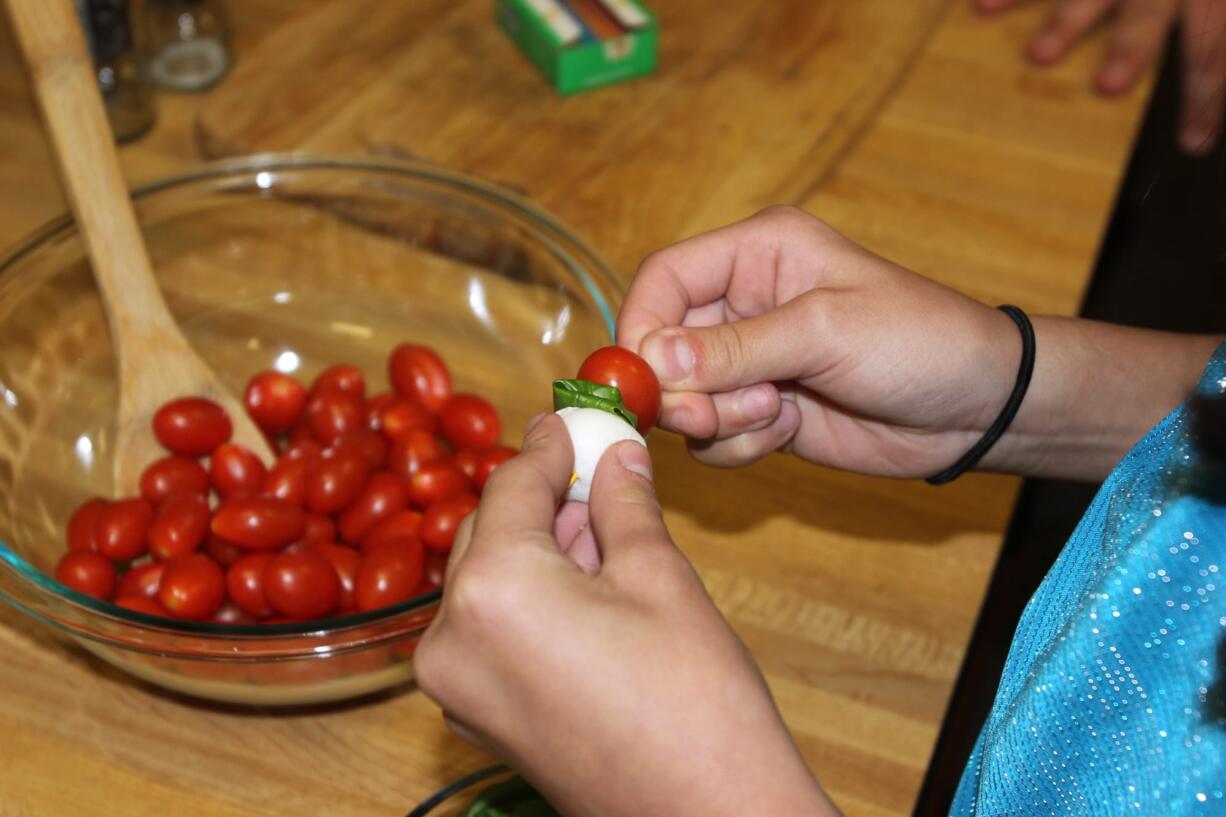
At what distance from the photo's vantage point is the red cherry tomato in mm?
1028

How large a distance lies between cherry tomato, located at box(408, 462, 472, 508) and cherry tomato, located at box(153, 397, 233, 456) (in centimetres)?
18

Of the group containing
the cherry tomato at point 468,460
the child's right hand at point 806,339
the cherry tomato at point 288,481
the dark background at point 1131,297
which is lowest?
the dark background at point 1131,297

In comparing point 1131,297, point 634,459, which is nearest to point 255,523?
point 634,459

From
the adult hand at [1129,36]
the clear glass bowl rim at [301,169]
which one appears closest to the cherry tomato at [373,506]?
the clear glass bowl rim at [301,169]

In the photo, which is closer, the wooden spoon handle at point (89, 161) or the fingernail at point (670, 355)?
the fingernail at point (670, 355)

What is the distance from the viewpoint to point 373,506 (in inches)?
43.5

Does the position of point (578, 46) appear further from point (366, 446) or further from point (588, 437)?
point (588, 437)

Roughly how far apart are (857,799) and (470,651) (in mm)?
387

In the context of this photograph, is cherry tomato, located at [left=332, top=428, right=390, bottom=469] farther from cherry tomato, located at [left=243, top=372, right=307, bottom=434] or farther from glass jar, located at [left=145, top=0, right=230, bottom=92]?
glass jar, located at [left=145, top=0, right=230, bottom=92]

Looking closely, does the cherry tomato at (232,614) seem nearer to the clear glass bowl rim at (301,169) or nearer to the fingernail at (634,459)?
the clear glass bowl rim at (301,169)

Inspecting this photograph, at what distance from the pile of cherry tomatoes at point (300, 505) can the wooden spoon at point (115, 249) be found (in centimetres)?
2

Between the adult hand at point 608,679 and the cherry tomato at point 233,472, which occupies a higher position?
the adult hand at point 608,679

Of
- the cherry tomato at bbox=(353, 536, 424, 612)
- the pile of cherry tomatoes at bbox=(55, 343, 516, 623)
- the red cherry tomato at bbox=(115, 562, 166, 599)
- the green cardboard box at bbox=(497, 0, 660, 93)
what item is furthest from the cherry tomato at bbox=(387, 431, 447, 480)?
the green cardboard box at bbox=(497, 0, 660, 93)

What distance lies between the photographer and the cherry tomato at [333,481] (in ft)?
3.61
